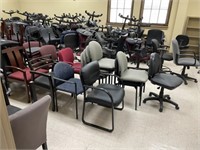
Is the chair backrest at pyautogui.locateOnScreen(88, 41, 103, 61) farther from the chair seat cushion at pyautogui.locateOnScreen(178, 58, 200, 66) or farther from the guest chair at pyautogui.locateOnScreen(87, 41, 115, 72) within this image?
the chair seat cushion at pyautogui.locateOnScreen(178, 58, 200, 66)

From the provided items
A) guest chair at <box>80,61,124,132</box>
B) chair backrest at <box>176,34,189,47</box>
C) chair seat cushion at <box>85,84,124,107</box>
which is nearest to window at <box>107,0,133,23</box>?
chair backrest at <box>176,34,189,47</box>

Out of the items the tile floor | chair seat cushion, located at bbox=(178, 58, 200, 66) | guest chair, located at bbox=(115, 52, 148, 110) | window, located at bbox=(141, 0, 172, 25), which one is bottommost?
the tile floor

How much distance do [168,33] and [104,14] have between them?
2669mm

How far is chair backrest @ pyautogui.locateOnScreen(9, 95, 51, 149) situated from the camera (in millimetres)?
1091

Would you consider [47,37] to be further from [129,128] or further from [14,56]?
[129,128]

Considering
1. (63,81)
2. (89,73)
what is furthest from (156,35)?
(63,81)

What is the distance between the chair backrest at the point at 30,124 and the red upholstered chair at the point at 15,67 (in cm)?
137

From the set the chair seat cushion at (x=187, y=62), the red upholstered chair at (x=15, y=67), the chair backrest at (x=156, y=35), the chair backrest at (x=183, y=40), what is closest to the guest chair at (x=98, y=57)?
the red upholstered chair at (x=15, y=67)

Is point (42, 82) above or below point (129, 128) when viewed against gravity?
above

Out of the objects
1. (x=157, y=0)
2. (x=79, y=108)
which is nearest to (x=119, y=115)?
(x=79, y=108)

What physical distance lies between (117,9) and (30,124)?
638cm

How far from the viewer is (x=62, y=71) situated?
95.7 inches

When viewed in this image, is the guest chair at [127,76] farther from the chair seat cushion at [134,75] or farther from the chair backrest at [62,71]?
the chair backrest at [62,71]

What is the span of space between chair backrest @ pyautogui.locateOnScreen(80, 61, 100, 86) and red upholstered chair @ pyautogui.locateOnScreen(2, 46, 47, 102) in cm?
102
